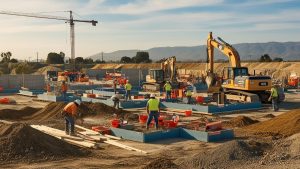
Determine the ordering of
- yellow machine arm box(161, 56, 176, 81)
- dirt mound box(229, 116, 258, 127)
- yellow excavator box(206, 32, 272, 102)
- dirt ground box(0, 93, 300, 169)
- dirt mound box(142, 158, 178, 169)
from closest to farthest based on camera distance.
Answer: dirt mound box(142, 158, 178, 169), dirt ground box(0, 93, 300, 169), dirt mound box(229, 116, 258, 127), yellow excavator box(206, 32, 272, 102), yellow machine arm box(161, 56, 176, 81)

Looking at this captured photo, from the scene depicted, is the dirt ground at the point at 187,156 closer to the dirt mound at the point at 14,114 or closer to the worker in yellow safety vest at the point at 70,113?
the worker in yellow safety vest at the point at 70,113

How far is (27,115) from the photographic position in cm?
2186

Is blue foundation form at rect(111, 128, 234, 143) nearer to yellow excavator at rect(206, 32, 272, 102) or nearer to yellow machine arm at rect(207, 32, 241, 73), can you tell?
yellow excavator at rect(206, 32, 272, 102)

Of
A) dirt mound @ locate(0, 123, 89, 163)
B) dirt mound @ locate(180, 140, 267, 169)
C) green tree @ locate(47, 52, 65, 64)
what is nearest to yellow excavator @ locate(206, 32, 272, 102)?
dirt mound @ locate(180, 140, 267, 169)

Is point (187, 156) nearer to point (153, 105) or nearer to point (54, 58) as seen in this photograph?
point (153, 105)

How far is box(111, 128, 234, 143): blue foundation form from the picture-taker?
48.5ft

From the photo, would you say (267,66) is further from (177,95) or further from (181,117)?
(181,117)

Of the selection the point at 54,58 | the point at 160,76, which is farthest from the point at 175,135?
the point at 54,58

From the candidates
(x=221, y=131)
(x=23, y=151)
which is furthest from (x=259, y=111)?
(x=23, y=151)

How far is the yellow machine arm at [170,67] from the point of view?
35156mm

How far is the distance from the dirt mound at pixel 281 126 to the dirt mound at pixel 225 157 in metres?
4.46

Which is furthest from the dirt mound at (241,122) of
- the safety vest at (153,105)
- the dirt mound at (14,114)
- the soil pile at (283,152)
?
the dirt mound at (14,114)

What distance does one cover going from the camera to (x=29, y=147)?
40.3ft

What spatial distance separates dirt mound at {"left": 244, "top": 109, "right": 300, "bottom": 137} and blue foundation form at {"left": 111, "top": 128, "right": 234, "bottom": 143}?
1.65m
